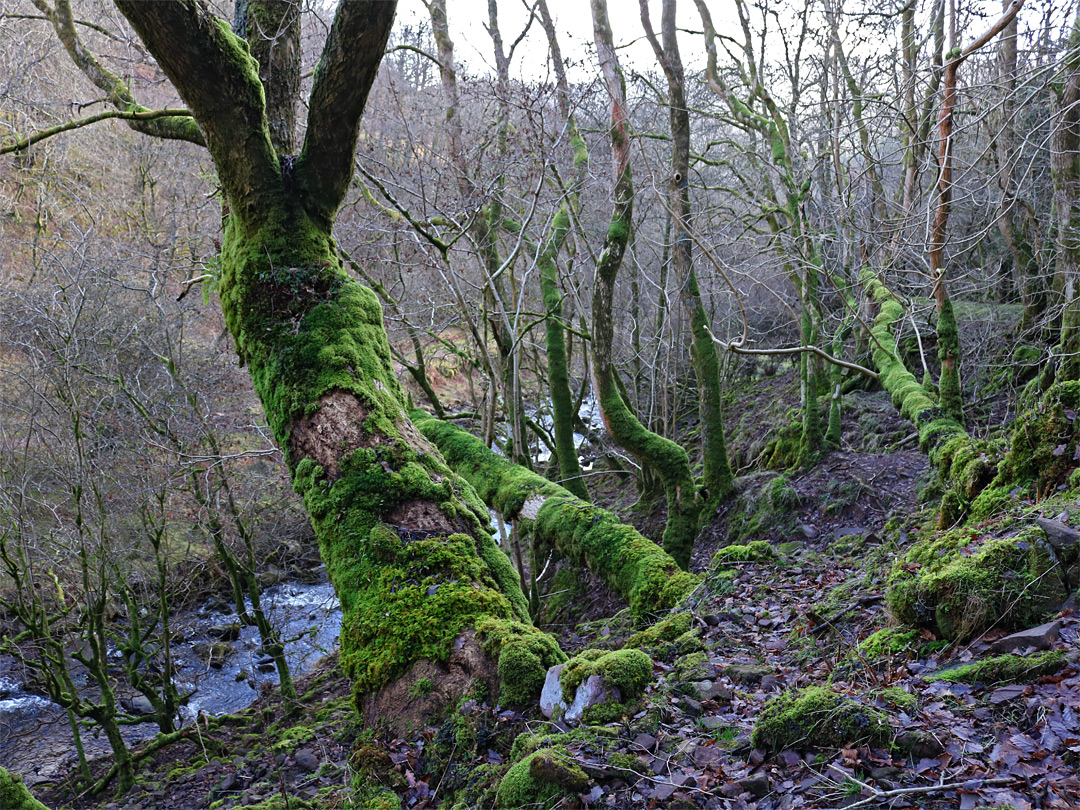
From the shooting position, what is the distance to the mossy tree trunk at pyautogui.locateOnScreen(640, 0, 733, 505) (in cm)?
757

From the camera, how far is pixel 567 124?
25.6 ft

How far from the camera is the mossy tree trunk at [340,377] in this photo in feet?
10.2

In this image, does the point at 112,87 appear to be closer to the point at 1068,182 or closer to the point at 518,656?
the point at 518,656

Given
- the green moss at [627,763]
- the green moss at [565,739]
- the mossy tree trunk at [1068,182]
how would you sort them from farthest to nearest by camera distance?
the mossy tree trunk at [1068,182]
the green moss at [565,739]
the green moss at [627,763]

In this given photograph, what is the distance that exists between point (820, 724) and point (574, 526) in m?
3.90

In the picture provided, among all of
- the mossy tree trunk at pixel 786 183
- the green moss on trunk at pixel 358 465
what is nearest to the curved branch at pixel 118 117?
the green moss on trunk at pixel 358 465

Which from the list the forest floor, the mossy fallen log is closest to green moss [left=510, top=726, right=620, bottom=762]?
the forest floor

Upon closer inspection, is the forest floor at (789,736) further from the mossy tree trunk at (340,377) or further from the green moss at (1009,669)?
the mossy tree trunk at (340,377)

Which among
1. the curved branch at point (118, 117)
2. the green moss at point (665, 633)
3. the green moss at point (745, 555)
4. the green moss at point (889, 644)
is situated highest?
the curved branch at point (118, 117)

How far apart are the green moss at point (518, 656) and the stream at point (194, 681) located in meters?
4.73

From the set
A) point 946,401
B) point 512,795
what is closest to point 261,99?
point 512,795

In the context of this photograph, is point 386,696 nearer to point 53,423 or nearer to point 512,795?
point 512,795

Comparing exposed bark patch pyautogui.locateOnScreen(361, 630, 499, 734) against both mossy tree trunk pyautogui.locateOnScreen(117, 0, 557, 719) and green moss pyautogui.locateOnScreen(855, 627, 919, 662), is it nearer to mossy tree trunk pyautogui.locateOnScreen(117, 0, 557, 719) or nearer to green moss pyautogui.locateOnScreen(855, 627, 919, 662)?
mossy tree trunk pyautogui.locateOnScreen(117, 0, 557, 719)

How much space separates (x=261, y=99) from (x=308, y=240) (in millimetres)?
830
